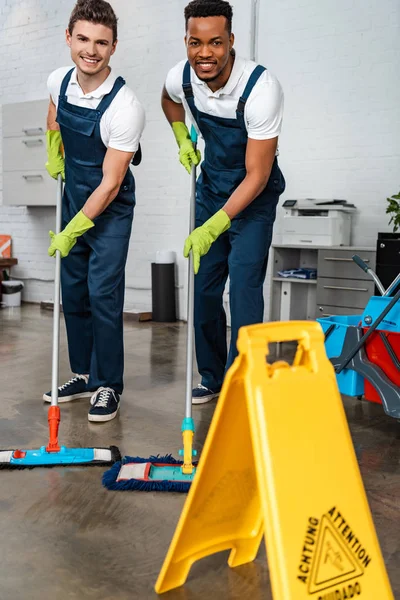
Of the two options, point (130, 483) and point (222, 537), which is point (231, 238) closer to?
point (130, 483)

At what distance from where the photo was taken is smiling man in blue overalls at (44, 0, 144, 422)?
7.41 feet

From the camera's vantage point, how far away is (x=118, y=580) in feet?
4.51

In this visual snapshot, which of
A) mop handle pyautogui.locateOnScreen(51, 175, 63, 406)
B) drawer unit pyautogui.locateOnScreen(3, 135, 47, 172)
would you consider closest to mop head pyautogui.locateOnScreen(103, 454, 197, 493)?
mop handle pyautogui.locateOnScreen(51, 175, 63, 406)

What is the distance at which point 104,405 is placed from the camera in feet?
8.18

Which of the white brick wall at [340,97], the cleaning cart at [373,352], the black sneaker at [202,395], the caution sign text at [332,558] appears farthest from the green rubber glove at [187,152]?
the white brick wall at [340,97]

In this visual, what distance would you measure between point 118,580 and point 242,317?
126 cm

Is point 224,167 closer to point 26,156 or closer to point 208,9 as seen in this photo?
point 208,9

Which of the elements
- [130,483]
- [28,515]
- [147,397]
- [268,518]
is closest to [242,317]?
[147,397]

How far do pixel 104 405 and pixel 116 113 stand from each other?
3.42ft

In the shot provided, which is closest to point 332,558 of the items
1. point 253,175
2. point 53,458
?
point 53,458

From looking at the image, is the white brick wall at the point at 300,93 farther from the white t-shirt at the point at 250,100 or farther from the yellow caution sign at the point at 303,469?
the yellow caution sign at the point at 303,469

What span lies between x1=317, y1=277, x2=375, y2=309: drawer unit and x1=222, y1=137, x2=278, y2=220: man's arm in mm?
1972

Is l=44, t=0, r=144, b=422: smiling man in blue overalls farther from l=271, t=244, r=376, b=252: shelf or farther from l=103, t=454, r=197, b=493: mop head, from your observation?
l=271, t=244, r=376, b=252: shelf

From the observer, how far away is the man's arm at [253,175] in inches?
88.7
